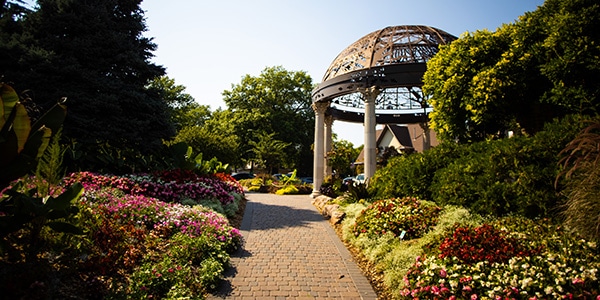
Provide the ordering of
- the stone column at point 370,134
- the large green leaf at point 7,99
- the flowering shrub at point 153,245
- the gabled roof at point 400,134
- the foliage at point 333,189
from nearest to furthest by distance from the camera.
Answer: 1. the large green leaf at point 7,99
2. the flowering shrub at point 153,245
3. the stone column at point 370,134
4. the foliage at point 333,189
5. the gabled roof at point 400,134

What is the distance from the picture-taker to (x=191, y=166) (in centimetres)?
1482

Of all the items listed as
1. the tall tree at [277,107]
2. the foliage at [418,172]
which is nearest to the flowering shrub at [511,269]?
the foliage at [418,172]

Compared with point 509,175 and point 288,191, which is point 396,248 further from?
point 288,191

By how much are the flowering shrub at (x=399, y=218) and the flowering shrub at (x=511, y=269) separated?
1.76 m

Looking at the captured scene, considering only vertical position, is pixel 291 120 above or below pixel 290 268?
above

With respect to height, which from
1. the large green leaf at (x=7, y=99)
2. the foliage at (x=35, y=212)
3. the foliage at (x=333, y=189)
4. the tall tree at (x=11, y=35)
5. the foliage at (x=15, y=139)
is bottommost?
the foliage at (x=333, y=189)

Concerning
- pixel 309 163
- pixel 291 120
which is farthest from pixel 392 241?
pixel 309 163

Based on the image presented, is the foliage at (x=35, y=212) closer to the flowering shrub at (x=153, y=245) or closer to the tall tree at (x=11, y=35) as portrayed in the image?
the flowering shrub at (x=153, y=245)

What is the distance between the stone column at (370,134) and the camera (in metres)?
13.6

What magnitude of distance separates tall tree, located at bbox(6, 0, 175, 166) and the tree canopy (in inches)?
433

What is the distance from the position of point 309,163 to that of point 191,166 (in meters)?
33.6

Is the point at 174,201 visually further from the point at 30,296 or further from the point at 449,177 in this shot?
the point at 449,177

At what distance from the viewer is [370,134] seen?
45.2 ft

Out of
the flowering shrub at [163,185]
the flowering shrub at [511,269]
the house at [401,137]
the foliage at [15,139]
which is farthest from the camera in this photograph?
the house at [401,137]
